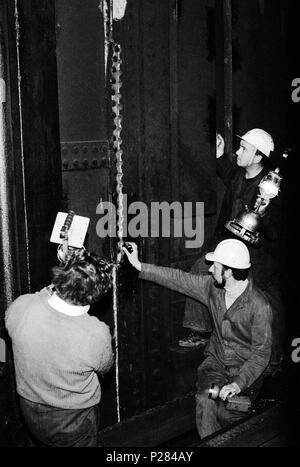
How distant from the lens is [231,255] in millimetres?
5195

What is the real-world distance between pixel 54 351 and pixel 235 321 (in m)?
2.04

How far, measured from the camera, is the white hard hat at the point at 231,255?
520 cm

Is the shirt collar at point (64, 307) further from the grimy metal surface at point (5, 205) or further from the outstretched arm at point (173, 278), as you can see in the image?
the outstretched arm at point (173, 278)

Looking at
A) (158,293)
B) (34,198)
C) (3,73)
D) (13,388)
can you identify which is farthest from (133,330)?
(3,73)

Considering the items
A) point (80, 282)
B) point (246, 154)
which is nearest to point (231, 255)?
point (246, 154)

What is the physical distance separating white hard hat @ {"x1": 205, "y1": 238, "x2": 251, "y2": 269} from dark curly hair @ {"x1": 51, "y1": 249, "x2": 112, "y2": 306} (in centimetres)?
145

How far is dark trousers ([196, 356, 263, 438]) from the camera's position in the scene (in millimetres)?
5285

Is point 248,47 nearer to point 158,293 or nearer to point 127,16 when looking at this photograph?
point 127,16

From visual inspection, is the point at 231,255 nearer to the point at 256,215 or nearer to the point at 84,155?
the point at 256,215

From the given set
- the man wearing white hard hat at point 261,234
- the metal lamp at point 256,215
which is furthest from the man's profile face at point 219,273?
the man wearing white hard hat at point 261,234

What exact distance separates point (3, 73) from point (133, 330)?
8.80 ft

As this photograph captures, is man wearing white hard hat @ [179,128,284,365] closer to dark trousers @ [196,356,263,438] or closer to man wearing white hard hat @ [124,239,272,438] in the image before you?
man wearing white hard hat @ [124,239,272,438]

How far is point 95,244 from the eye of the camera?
5527 mm

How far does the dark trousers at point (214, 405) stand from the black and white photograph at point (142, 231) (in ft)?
0.04
